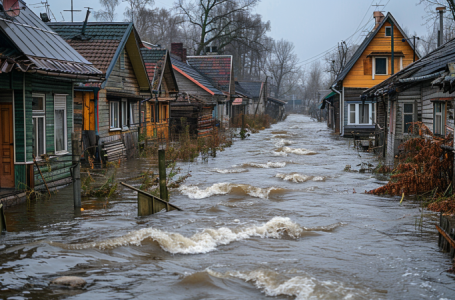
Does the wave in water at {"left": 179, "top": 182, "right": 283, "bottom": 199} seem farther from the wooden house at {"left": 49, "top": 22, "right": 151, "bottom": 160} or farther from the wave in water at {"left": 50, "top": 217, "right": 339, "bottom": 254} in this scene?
the wooden house at {"left": 49, "top": 22, "right": 151, "bottom": 160}

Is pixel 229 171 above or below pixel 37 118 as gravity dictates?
below

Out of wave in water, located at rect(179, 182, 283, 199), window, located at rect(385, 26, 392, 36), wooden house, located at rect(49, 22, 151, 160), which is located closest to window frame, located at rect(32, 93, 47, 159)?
wave in water, located at rect(179, 182, 283, 199)

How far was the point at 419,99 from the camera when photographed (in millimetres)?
19656

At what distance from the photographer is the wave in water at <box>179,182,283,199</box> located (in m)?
14.4

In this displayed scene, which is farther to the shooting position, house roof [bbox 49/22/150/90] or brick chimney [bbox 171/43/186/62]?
brick chimney [bbox 171/43/186/62]

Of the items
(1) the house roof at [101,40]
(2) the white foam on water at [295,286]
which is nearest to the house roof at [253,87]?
(1) the house roof at [101,40]

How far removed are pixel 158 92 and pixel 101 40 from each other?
7.28m

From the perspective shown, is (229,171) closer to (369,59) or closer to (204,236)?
(204,236)

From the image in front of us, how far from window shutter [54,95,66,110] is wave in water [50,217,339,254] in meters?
6.17

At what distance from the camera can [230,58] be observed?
45.5m

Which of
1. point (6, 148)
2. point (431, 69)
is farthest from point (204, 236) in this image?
point (431, 69)

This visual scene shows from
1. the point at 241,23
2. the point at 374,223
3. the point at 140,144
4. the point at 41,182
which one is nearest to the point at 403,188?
the point at 374,223

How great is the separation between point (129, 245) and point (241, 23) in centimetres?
4365

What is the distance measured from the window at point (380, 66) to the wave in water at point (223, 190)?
22302mm
